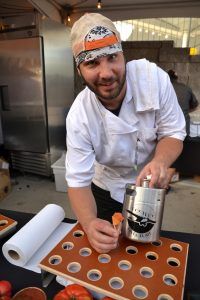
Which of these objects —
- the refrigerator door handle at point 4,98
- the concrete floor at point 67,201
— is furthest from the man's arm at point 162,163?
the refrigerator door handle at point 4,98

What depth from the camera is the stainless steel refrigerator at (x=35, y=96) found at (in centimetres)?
280

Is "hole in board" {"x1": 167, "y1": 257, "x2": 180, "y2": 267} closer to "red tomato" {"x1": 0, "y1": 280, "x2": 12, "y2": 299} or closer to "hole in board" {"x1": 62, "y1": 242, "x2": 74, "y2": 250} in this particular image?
"hole in board" {"x1": 62, "y1": 242, "x2": 74, "y2": 250}

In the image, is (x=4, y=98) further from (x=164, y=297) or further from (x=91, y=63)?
(x=164, y=297)

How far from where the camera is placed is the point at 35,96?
2.90 meters

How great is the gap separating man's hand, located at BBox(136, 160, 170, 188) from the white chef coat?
0.31 m

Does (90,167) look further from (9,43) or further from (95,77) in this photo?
(9,43)

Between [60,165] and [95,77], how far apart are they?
2.10 metres

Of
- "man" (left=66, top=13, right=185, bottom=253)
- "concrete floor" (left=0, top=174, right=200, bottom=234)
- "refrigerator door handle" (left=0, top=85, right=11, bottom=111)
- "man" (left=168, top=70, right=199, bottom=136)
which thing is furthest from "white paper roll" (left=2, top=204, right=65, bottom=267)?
"refrigerator door handle" (left=0, top=85, right=11, bottom=111)

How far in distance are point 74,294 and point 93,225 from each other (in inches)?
8.1

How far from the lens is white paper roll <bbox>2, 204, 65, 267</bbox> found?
80cm

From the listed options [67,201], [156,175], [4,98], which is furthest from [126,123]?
[4,98]

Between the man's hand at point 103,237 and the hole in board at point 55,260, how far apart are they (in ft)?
0.35

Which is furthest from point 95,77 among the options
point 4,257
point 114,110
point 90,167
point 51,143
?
point 51,143

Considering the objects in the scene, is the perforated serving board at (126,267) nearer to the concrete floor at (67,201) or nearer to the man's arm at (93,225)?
the man's arm at (93,225)
